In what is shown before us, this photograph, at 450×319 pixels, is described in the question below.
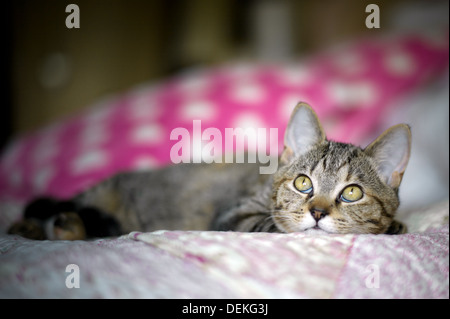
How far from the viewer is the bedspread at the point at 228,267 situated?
2.04 feet

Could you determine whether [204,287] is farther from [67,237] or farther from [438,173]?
[438,173]

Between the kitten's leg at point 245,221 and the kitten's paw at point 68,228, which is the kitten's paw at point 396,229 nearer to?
the kitten's leg at point 245,221

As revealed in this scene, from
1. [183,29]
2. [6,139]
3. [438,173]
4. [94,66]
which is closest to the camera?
[438,173]

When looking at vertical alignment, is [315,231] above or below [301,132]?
below

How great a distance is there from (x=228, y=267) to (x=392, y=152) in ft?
1.61

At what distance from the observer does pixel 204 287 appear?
633 mm

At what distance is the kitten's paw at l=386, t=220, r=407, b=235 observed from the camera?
0.89 metres

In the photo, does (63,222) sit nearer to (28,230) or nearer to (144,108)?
(28,230)

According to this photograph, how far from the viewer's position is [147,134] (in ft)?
5.40

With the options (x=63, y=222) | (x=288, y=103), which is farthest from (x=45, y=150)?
(x=288, y=103)

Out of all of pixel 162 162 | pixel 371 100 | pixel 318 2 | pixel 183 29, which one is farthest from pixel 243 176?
pixel 183 29

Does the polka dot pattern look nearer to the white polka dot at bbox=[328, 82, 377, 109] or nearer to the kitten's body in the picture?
the white polka dot at bbox=[328, 82, 377, 109]

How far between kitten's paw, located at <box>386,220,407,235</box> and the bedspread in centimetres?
14
